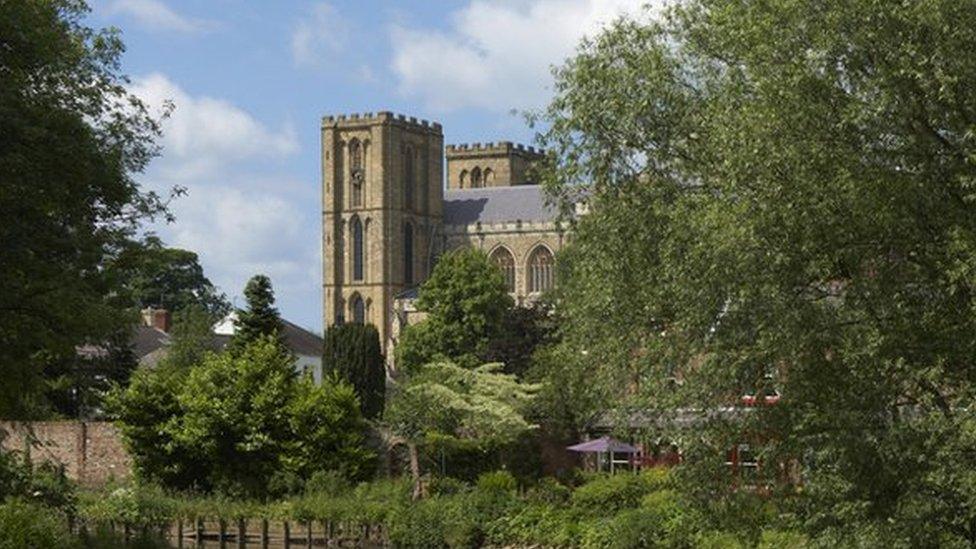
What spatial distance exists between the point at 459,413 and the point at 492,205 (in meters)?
70.2

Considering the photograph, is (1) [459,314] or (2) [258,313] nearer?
(2) [258,313]

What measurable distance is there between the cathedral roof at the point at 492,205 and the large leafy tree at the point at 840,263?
8969cm

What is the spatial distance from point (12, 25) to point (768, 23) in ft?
30.8

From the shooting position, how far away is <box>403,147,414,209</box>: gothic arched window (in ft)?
401

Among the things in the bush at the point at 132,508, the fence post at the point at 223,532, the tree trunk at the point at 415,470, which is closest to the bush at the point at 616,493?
the tree trunk at the point at 415,470

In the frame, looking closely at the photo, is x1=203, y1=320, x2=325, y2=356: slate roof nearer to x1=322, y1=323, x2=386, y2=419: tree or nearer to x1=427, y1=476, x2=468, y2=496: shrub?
x1=322, y1=323, x2=386, y2=419: tree

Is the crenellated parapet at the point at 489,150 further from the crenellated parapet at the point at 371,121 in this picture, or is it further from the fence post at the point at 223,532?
the fence post at the point at 223,532

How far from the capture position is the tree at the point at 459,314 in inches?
3231

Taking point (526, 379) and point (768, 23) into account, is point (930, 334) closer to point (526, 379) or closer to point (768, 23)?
point (768, 23)

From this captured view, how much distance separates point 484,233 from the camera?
11925 centimetres

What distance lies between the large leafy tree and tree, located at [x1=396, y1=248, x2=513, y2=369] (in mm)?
56207

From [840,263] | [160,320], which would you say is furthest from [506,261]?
[840,263]

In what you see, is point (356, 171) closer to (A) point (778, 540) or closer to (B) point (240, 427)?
(B) point (240, 427)

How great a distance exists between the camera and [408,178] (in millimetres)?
123125
